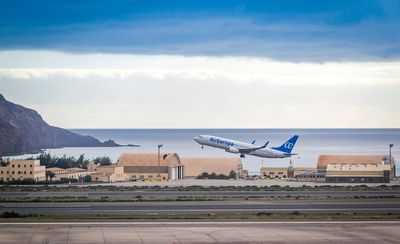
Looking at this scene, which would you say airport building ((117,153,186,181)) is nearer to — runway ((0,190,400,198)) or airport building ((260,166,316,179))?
airport building ((260,166,316,179))

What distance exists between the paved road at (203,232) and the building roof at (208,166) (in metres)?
70.7

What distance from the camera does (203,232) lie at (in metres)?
49.6

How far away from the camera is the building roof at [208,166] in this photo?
12521cm

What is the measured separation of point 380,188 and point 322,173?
19.4 metres

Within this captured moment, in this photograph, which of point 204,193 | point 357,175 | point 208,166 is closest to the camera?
point 204,193

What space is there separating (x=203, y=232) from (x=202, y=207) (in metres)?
17.3

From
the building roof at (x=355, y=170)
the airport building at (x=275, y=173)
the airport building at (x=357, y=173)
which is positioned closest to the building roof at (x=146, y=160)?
the airport building at (x=275, y=173)

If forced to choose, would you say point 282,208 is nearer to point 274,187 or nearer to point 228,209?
point 228,209

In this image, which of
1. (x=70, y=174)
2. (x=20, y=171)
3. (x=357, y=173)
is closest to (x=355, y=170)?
(x=357, y=173)

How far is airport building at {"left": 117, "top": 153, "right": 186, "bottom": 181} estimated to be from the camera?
114m

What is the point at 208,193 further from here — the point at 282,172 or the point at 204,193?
the point at 282,172

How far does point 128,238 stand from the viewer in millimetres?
46719

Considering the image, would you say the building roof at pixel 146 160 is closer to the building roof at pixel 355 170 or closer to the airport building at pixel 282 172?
the airport building at pixel 282 172

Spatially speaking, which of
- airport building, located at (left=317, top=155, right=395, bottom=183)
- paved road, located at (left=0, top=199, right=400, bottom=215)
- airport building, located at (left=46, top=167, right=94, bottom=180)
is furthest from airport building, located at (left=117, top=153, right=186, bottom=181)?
paved road, located at (left=0, top=199, right=400, bottom=215)
